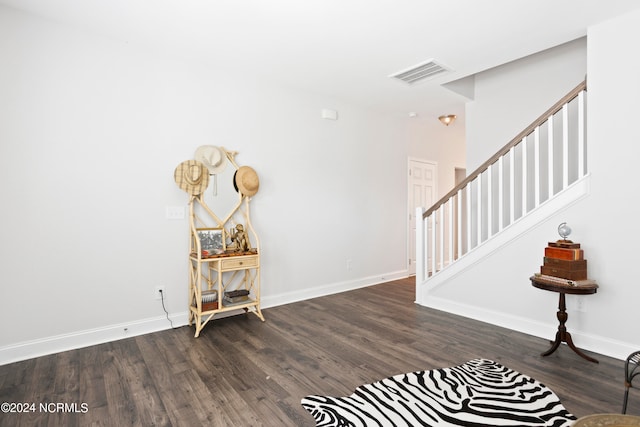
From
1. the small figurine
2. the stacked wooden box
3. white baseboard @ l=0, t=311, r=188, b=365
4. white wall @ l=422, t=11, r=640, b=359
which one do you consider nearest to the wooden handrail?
white wall @ l=422, t=11, r=640, b=359

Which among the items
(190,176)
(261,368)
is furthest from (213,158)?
(261,368)

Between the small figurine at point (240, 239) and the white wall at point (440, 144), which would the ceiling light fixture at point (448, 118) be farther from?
the small figurine at point (240, 239)

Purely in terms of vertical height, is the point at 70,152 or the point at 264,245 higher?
the point at 70,152

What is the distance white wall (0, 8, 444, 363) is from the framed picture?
0.18 metres

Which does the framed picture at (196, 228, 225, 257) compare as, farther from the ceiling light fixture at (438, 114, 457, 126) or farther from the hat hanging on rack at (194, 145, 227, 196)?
the ceiling light fixture at (438, 114, 457, 126)

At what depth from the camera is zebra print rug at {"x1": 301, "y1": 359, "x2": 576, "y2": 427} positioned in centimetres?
192

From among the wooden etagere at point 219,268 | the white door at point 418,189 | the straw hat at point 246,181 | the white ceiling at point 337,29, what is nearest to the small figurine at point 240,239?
the wooden etagere at point 219,268

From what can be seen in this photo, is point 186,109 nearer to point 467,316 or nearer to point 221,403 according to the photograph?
point 221,403

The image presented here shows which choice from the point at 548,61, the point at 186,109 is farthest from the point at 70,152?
the point at 548,61

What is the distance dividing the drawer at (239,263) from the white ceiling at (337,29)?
2070 millimetres

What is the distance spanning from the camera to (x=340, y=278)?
4.94 meters

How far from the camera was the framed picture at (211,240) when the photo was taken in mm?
3529

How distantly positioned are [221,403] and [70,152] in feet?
8.03

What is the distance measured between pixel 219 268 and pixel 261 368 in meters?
1.12
